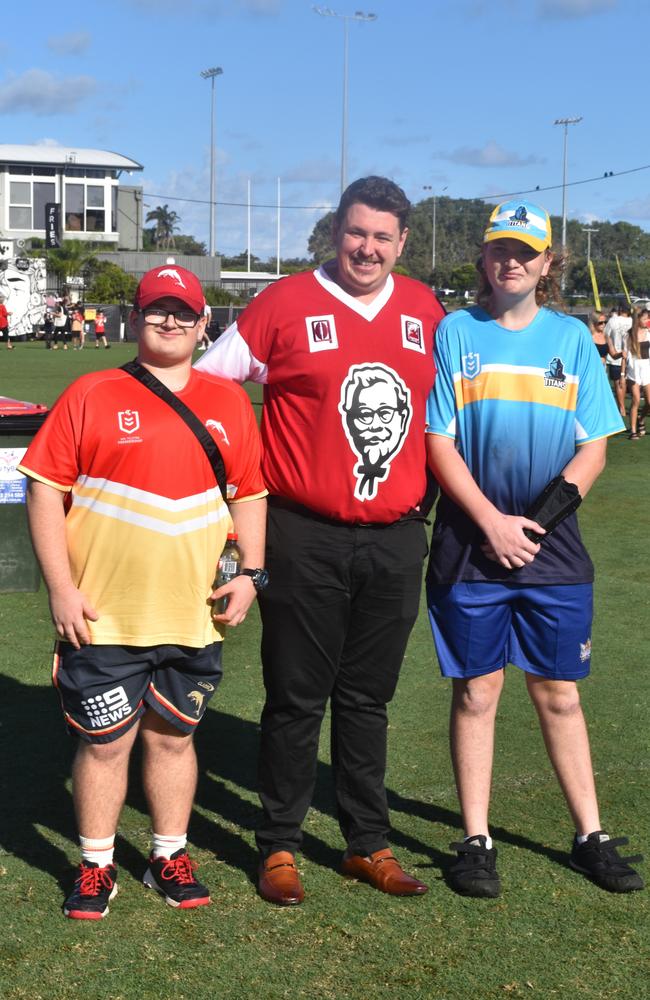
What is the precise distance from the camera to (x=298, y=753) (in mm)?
3912

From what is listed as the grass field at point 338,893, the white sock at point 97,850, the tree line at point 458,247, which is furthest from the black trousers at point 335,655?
the tree line at point 458,247

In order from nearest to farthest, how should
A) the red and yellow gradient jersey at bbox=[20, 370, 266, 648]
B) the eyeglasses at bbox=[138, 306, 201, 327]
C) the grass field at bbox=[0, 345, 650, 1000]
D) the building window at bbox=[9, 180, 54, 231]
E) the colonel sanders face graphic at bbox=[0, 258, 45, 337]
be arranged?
the grass field at bbox=[0, 345, 650, 1000] → the red and yellow gradient jersey at bbox=[20, 370, 266, 648] → the eyeglasses at bbox=[138, 306, 201, 327] → the colonel sanders face graphic at bbox=[0, 258, 45, 337] → the building window at bbox=[9, 180, 54, 231]

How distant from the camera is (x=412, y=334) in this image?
384 cm

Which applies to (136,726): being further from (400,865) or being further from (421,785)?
(421,785)

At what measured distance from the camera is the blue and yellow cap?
375 cm

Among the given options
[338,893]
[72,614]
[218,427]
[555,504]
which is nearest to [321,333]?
[218,427]

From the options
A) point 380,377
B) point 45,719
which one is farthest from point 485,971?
point 45,719

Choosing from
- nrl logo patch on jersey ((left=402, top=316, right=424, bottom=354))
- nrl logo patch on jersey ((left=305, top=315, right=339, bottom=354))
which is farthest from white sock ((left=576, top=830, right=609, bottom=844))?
nrl logo patch on jersey ((left=305, top=315, right=339, bottom=354))

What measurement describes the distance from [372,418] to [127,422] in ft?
2.45

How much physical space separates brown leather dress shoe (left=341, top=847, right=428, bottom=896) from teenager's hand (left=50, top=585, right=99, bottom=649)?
118 cm

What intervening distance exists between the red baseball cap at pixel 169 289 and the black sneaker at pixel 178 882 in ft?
5.47

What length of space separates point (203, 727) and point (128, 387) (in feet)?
7.76

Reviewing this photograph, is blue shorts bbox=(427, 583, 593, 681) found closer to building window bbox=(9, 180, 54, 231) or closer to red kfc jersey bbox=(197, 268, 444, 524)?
red kfc jersey bbox=(197, 268, 444, 524)

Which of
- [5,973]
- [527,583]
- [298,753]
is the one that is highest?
[527,583]
